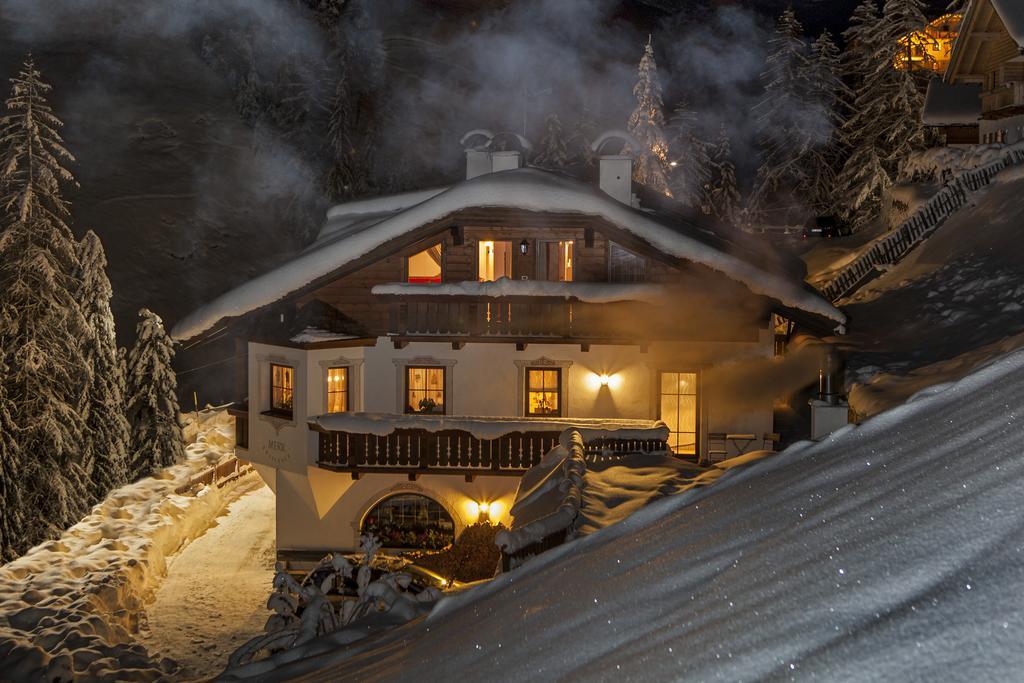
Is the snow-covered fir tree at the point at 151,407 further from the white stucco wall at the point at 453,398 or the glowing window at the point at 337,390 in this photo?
the glowing window at the point at 337,390

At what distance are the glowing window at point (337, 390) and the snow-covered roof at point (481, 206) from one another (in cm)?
213

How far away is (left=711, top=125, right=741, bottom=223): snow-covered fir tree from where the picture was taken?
66188 mm

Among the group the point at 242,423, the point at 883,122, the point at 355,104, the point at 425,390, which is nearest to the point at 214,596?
the point at 242,423

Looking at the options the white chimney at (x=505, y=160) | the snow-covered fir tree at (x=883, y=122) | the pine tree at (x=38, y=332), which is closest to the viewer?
the white chimney at (x=505, y=160)

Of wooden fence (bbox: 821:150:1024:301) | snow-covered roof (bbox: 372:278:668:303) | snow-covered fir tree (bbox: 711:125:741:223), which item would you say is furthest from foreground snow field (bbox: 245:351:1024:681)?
snow-covered fir tree (bbox: 711:125:741:223)

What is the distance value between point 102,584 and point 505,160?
1381 cm

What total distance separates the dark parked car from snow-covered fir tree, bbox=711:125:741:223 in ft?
33.3

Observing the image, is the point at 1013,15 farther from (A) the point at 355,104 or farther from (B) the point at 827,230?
(A) the point at 355,104

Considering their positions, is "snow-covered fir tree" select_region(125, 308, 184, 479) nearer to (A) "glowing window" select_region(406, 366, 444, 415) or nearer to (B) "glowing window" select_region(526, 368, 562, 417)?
(A) "glowing window" select_region(406, 366, 444, 415)

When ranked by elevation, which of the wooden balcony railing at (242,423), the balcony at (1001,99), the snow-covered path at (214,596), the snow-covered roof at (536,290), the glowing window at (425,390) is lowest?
the snow-covered path at (214,596)

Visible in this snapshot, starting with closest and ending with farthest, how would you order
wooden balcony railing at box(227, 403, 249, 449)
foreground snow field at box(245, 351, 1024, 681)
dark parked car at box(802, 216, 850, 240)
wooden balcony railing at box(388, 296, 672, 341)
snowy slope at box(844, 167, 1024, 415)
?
foreground snow field at box(245, 351, 1024, 681)
snowy slope at box(844, 167, 1024, 415)
wooden balcony railing at box(388, 296, 672, 341)
wooden balcony railing at box(227, 403, 249, 449)
dark parked car at box(802, 216, 850, 240)

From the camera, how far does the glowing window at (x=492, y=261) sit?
24211mm

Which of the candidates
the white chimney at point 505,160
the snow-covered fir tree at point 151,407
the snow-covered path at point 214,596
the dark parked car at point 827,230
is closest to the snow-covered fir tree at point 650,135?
the dark parked car at point 827,230

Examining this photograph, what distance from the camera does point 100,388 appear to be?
34969 millimetres
